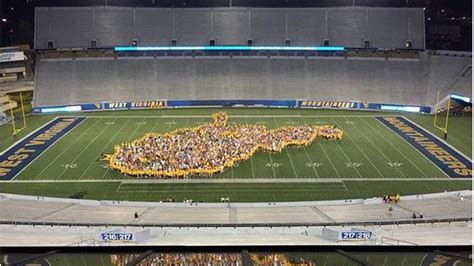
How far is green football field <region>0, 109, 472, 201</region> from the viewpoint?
79.8 feet

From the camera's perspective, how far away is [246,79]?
2005 inches

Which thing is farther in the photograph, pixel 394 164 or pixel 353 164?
pixel 394 164

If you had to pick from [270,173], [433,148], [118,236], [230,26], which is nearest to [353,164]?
[270,173]

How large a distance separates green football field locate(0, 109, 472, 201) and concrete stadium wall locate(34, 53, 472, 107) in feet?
33.6

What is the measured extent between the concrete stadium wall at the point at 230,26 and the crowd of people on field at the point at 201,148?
20433 mm

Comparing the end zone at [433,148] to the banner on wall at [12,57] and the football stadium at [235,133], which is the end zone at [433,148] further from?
the banner on wall at [12,57]

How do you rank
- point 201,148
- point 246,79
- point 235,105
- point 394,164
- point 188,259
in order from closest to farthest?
point 188,259 → point 201,148 → point 394,164 → point 235,105 → point 246,79

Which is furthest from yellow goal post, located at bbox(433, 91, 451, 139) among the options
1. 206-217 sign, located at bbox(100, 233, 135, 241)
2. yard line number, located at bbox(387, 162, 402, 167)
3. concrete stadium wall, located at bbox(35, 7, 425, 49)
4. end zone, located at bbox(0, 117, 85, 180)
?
end zone, located at bbox(0, 117, 85, 180)

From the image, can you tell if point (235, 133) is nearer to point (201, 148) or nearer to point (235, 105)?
point (201, 148)

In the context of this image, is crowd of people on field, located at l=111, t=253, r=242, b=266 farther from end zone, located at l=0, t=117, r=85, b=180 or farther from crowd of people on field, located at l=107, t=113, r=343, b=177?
end zone, located at l=0, t=117, r=85, b=180

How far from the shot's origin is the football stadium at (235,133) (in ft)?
51.5

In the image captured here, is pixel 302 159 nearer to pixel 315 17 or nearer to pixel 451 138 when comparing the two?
pixel 451 138

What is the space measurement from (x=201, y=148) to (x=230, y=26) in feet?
90.7

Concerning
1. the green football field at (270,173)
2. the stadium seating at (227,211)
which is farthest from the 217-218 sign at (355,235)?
the green football field at (270,173)
